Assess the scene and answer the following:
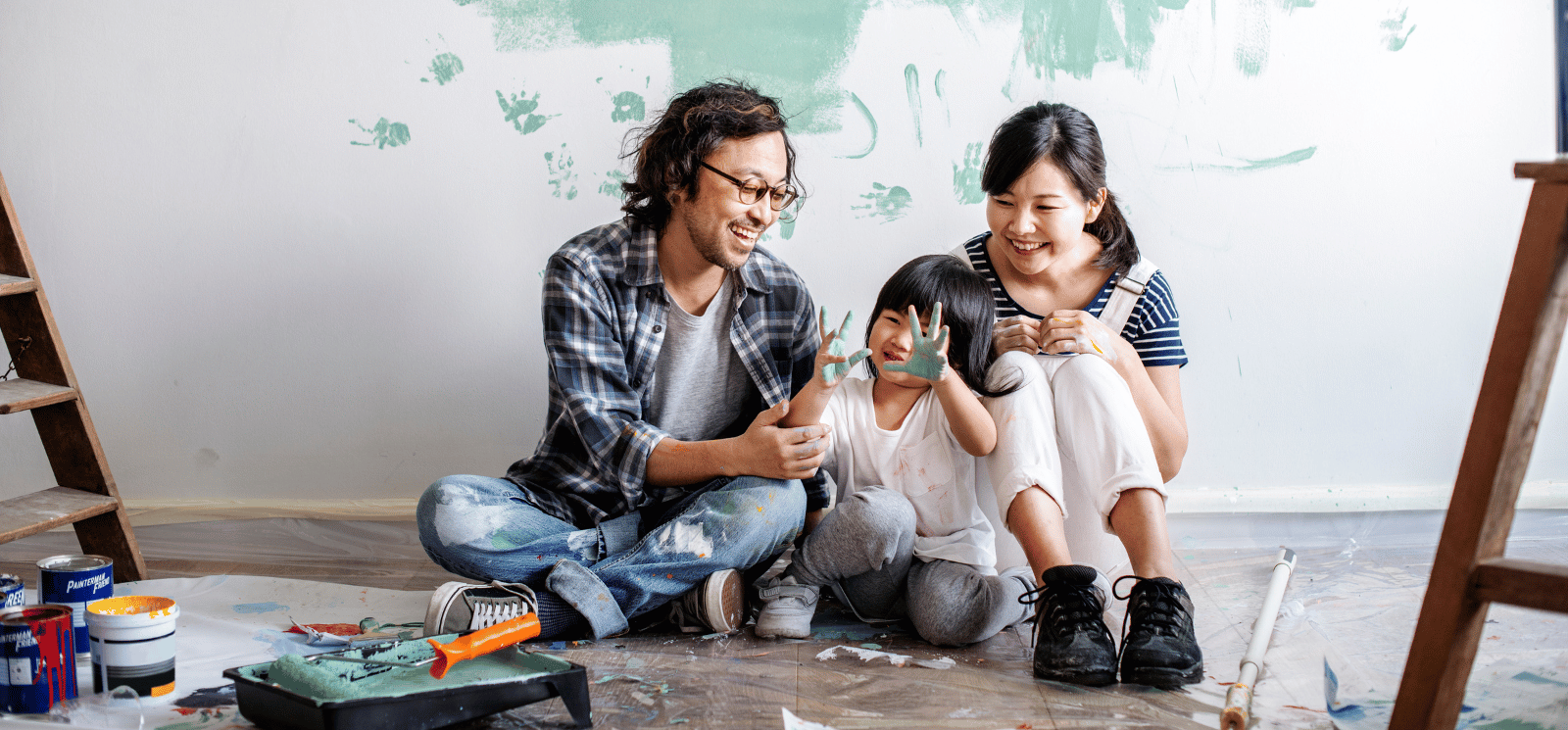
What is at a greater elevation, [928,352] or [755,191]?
[755,191]

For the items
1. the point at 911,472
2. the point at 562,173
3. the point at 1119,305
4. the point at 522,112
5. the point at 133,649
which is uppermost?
the point at 522,112

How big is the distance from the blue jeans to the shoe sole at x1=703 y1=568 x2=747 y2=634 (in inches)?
0.8

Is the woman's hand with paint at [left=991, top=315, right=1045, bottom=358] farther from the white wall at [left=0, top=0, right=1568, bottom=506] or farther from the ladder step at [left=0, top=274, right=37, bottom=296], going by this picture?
the ladder step at [left=0, top=274, right=37, bottom=296]

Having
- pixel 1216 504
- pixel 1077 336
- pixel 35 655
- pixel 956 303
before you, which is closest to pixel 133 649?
pixel 35 655

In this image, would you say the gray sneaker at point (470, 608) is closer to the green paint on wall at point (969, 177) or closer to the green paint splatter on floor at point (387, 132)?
the green paint splatter on floor at point (387, 132)

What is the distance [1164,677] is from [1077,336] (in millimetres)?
504

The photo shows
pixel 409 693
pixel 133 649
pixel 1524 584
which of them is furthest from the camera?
pixel 133 649

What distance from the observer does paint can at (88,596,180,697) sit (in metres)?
1.19

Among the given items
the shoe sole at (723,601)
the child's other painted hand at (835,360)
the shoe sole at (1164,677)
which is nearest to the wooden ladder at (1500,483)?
the shoe sole at (1164,677)

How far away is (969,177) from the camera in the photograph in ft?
6.35

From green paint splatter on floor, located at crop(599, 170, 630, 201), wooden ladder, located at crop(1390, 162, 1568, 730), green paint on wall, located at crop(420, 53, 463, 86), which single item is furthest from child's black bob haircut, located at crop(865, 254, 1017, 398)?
green paint on wall, located at crop(420, 53, 463, 86)

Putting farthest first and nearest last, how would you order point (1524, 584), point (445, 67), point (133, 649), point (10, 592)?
point (445, 67)
point (10, 592)
point (133, 649)
point (1524, 584)

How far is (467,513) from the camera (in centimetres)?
148

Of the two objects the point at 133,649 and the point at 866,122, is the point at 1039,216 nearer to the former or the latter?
the point at 866,122
